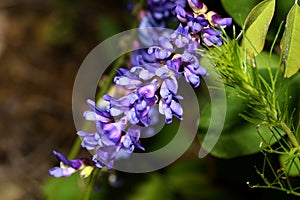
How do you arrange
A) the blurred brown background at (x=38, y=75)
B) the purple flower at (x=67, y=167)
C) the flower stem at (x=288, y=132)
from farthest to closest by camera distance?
the blurred brown background at (x=38, y=75), the purple flower at (x=67, y=167), the flower stem at (x=288, y=132)

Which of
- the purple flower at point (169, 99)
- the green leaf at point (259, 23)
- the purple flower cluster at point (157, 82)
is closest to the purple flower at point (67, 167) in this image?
the purple flower cluster at point (157, 82)

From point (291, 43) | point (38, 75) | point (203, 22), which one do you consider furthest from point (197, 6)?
point (38, 75)

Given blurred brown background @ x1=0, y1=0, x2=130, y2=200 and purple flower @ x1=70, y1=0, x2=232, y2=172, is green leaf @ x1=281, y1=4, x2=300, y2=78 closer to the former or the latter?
purple flower @ x1=70, y1=0, x2=232, y2=172

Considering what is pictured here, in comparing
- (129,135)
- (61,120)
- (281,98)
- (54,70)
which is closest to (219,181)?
(281,98)

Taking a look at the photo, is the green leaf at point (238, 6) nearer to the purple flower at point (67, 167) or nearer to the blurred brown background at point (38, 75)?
the purple flower at point (67, 167)

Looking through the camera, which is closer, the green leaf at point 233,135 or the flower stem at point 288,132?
the flower stem at point 288,132

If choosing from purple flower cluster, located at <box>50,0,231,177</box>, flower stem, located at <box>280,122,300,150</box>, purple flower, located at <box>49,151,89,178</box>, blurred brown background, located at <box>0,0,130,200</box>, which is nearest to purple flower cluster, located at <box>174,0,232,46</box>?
purple flower cluster, located at <box>50,0,231,177</box>

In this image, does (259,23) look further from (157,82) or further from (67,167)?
(67,167)
